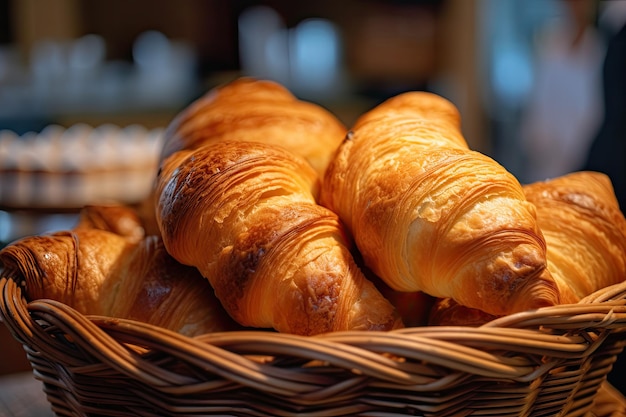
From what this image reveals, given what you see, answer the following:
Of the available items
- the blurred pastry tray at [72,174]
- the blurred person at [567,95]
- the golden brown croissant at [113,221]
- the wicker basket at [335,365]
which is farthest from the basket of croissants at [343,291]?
the blurred person at [567,95]

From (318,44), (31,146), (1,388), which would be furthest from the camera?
(318,44)

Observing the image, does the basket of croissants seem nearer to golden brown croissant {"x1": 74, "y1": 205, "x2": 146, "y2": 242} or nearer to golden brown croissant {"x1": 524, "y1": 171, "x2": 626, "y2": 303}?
golden brown croissant {"x1": 524, "y1": 171, "x2": 626, "y2": 303}

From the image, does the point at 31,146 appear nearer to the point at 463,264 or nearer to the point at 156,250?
the point at 156,250

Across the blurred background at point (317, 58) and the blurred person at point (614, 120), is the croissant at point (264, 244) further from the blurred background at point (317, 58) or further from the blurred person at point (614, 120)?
the blurred background at point (317, 58)

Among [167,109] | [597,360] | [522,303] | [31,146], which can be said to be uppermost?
[522,303]

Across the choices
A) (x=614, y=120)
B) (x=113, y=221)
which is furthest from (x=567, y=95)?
(x=113, y=221)

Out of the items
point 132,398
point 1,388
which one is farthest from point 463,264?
point 1,388

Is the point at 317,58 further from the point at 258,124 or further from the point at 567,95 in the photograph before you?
the point at 258,124
